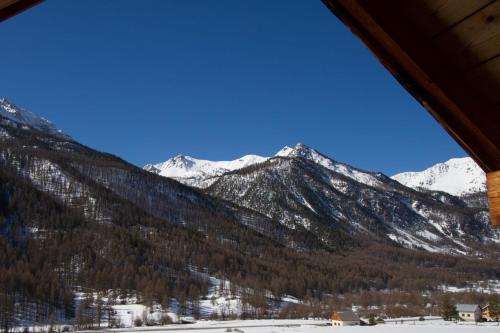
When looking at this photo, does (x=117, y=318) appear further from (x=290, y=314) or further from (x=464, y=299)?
(x=464, y=299)

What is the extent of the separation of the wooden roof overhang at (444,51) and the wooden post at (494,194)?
1.9 inches

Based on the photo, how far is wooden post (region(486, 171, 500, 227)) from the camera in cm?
291

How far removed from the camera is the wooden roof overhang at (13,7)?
7.57 feet

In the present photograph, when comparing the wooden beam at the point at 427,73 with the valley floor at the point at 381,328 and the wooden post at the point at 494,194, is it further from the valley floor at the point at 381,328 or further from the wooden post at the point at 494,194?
the valley floor at the point at 381,328

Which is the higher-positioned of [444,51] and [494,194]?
[444,51]

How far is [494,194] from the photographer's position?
2.95 m

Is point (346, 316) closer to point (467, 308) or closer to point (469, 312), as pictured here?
point (469, 312)

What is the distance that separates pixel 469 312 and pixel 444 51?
111 meters

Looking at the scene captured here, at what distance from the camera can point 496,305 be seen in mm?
93125

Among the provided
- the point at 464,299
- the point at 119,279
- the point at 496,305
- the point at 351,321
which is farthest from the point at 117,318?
the point at 464,299

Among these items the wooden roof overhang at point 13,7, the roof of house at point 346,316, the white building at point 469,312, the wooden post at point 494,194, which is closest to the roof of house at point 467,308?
the white building at point 469,312

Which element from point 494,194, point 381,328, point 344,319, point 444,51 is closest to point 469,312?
point 344,319

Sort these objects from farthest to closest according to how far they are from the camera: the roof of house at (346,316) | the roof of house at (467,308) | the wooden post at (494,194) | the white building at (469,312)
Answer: the roof of house at (467,308), the roof of house at (346,316), the white building at (469,312), the wooden post at (494,194)

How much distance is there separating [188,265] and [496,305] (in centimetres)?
11551
